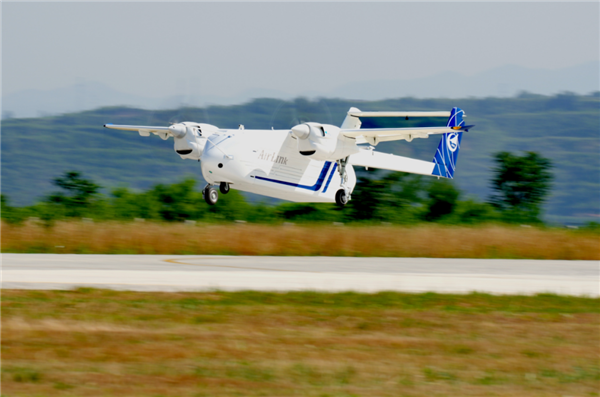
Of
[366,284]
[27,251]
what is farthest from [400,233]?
[27,251]

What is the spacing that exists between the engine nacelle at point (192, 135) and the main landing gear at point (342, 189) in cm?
585

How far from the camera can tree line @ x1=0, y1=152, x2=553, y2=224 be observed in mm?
39875

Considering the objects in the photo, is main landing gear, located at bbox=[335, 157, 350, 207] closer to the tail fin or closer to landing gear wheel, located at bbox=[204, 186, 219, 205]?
landing gear wheel, located at bbox=[204, 186, 219, 205]


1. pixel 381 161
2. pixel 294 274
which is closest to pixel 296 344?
pixel 294 274

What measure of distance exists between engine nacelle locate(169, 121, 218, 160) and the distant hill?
236 ft

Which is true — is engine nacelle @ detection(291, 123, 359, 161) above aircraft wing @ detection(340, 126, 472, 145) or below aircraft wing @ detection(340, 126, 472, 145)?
below

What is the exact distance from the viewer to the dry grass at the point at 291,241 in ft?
80.9

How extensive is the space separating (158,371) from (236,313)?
12.7ft

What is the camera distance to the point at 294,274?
16.9 m

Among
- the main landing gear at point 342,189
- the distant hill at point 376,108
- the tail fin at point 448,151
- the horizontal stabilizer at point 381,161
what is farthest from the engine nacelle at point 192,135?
the distant hill at point 376,108

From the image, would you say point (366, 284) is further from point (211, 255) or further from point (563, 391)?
point (211, 255)

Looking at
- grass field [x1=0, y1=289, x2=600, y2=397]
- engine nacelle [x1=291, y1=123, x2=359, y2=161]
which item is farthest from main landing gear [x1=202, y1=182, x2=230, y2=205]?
grass field [x1=0, y1=289, x2=600, y2=397]

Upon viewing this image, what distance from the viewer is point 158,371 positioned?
7746 mm

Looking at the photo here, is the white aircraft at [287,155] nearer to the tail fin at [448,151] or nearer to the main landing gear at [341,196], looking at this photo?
the main landing gear at [341,196]
